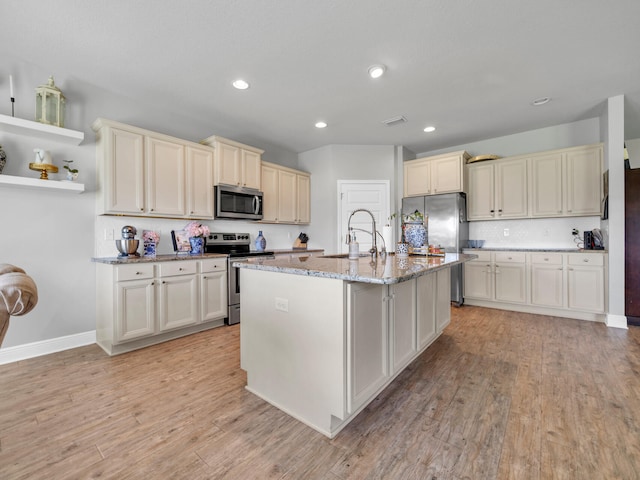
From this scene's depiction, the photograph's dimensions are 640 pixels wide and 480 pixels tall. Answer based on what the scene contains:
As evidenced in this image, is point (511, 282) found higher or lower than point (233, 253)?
lower

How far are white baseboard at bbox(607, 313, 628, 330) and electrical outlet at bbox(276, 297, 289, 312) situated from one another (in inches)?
153

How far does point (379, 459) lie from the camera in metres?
1.36

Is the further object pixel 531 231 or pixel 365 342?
pixel 531 231

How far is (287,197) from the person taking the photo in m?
4.64

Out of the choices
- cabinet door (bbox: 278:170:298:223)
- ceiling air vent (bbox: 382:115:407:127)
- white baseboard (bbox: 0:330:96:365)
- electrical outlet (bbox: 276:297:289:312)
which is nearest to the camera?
electrical outlet (bbox: 276:297:289:312)

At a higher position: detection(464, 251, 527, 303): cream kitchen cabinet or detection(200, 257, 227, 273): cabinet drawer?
detection(200, 257, 227, 273): cabinet drawer

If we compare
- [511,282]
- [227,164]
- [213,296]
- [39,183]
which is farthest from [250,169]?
[511,282]

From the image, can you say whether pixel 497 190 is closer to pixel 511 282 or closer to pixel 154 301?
pixel 511 282

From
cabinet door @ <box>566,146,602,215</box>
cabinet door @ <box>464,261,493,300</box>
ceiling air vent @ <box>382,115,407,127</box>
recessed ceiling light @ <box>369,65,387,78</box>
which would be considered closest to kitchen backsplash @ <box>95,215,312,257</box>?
ceiling air vent @ <box>382,115,407,127</box>

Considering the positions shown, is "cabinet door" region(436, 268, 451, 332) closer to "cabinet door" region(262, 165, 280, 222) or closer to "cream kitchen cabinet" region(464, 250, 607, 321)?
"cream kitchen cabinet" region(464, 250, 607, 321)

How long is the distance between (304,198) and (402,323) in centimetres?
336

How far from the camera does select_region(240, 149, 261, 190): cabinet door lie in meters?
3.88

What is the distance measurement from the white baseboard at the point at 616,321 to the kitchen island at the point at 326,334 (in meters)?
2.72

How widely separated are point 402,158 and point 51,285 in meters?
4.86
